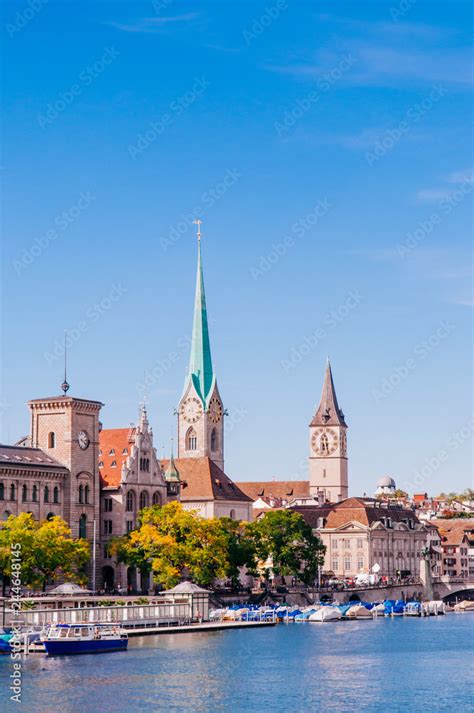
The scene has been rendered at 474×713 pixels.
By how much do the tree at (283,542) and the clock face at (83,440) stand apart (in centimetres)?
2034

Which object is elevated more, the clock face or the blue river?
the clock face

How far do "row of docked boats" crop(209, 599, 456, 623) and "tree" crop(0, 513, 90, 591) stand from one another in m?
14.5

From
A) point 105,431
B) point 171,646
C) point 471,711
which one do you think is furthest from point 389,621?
point 471,711

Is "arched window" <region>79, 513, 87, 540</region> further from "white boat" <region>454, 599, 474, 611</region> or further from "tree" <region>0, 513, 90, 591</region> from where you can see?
"white boat" <region>454, 599, 474, 611</region>

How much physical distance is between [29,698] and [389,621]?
8071 centimetres

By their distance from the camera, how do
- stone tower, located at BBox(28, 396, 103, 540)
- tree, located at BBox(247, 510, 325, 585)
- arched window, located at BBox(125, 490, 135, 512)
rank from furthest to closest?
tree, located at BBox(247, 510, 325, 585), arched window, located at BBox(125, 490, 135, 512), stone tower, located at BBox(28, 396, 103, 540)

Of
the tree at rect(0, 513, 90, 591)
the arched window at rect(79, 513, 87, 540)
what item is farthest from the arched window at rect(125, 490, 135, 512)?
the tree at rect(0, 513, 90, 591)

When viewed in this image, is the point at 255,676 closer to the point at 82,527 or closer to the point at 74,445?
the point at 82,527

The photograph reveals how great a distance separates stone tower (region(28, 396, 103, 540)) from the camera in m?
143

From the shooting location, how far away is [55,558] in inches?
5010

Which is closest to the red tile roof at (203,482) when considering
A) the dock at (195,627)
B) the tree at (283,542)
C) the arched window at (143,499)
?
the tree at (283,542)

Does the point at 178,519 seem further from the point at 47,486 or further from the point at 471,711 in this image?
the point at 471,711

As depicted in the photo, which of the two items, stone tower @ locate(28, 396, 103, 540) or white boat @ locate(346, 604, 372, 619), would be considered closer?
stone tower @ locate(28, 396, 103, 540)

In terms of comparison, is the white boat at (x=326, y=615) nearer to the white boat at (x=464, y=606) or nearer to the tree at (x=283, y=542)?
the tree at (x=283, y=542)
